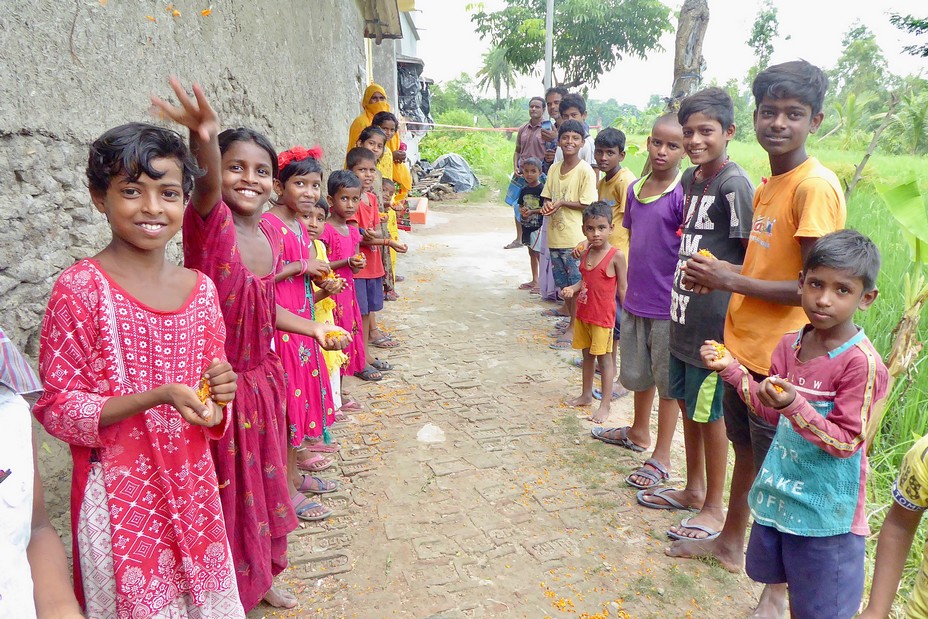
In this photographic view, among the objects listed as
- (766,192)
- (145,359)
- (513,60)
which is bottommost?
(145,359)

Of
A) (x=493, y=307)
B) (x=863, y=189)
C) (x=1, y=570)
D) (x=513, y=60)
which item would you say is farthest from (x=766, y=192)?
(x=513, y=60)

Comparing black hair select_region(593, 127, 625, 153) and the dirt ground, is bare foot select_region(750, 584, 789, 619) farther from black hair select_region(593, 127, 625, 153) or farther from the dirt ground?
black hair select_region(593, 127, 625, 153)

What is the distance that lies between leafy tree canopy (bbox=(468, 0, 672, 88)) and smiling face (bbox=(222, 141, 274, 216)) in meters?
21.6

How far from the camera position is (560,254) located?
5738 mm

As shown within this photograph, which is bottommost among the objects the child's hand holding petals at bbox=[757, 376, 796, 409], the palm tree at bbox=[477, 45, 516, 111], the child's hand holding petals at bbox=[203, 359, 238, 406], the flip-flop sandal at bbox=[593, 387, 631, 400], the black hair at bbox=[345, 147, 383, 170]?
the flip-flop sandal at bbox=[593, 387, 631, 400]

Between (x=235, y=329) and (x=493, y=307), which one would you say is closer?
(x=235, y=329)

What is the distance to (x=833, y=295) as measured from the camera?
1812 mm

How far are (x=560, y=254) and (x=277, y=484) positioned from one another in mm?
4027

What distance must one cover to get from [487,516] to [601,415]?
1418 millimetres

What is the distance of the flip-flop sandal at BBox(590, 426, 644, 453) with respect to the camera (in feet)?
12.3

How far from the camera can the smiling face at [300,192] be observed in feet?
10.1

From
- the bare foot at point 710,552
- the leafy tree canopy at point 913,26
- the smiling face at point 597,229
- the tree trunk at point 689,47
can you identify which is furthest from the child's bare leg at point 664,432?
the leafy tree canopy at point 913,26

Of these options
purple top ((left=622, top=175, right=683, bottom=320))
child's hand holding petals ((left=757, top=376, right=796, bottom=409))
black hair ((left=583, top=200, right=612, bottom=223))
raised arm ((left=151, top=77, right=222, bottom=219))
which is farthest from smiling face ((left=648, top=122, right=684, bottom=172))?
raised arm ((left=151, top=77, right=222, bottom=219))

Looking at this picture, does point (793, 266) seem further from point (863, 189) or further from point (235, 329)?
point (863, 189)
